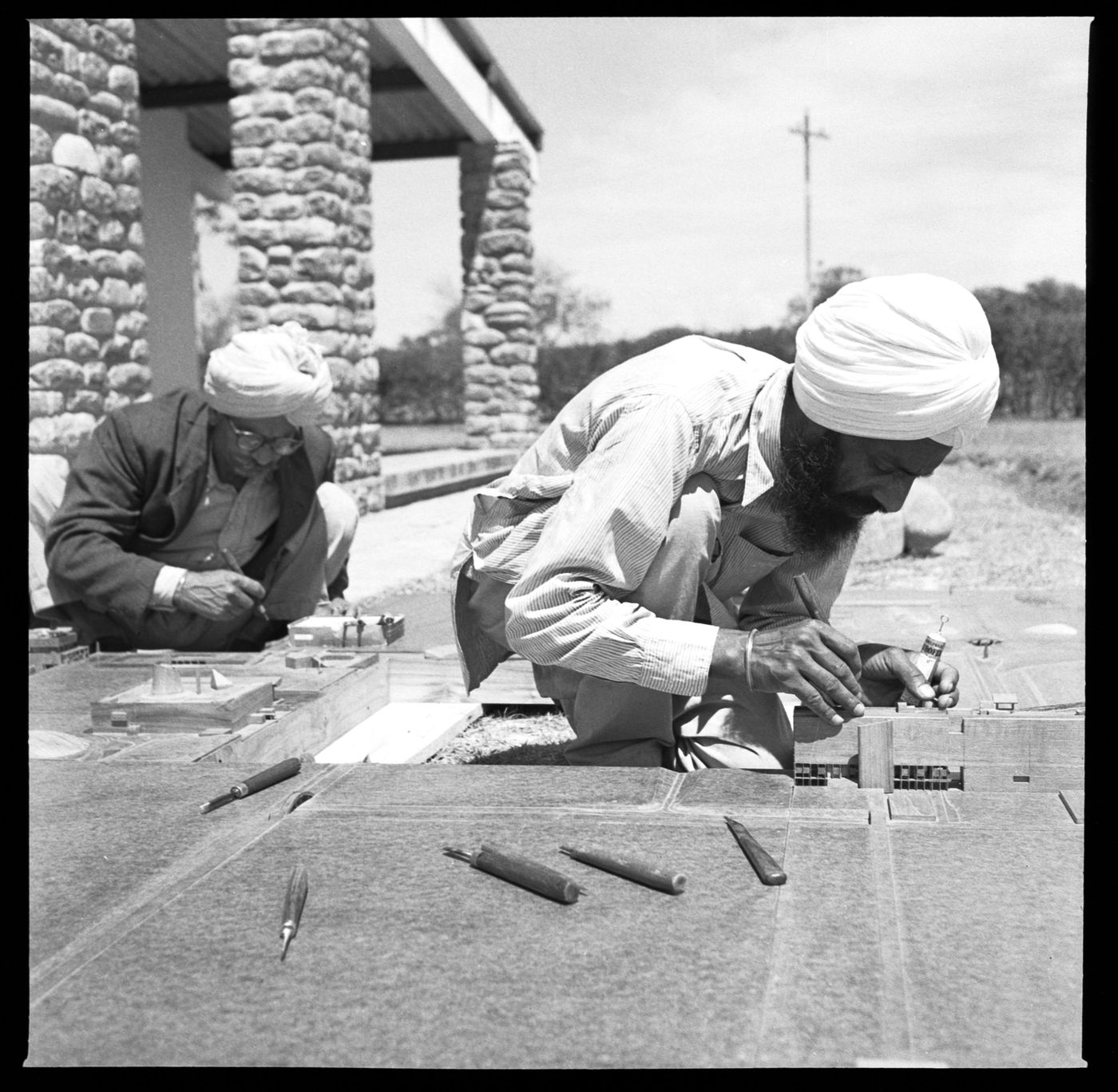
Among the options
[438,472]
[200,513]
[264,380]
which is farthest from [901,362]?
[438,472]

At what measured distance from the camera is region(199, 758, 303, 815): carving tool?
240 centimetres

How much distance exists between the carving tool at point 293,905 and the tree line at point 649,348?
7786 millimetres

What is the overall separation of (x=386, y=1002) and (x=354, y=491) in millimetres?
8376

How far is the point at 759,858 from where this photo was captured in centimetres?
205

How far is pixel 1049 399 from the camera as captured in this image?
25297 millimetres

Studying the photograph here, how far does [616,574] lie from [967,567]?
643 centimetres

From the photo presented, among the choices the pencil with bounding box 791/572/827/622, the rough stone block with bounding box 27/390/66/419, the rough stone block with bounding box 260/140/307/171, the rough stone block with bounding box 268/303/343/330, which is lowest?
the pencil with bounding box 791/572/827/622

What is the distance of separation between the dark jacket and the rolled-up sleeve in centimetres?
195

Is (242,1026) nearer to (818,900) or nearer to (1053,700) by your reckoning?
(818,900)

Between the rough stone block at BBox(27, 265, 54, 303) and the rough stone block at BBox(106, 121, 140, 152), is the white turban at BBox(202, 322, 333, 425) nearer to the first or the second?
the rough stone block at BBox(27, 265, 54, 303)

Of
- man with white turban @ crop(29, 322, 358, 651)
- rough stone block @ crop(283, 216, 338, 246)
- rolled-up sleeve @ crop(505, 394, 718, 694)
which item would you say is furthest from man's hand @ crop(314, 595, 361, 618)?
rough stone block @ crop(283, 216, 338, 246)

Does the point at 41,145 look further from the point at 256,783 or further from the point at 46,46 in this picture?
the point at 256,783

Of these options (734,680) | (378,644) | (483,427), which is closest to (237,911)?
(734,680)

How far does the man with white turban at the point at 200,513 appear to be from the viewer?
4.06 meters
